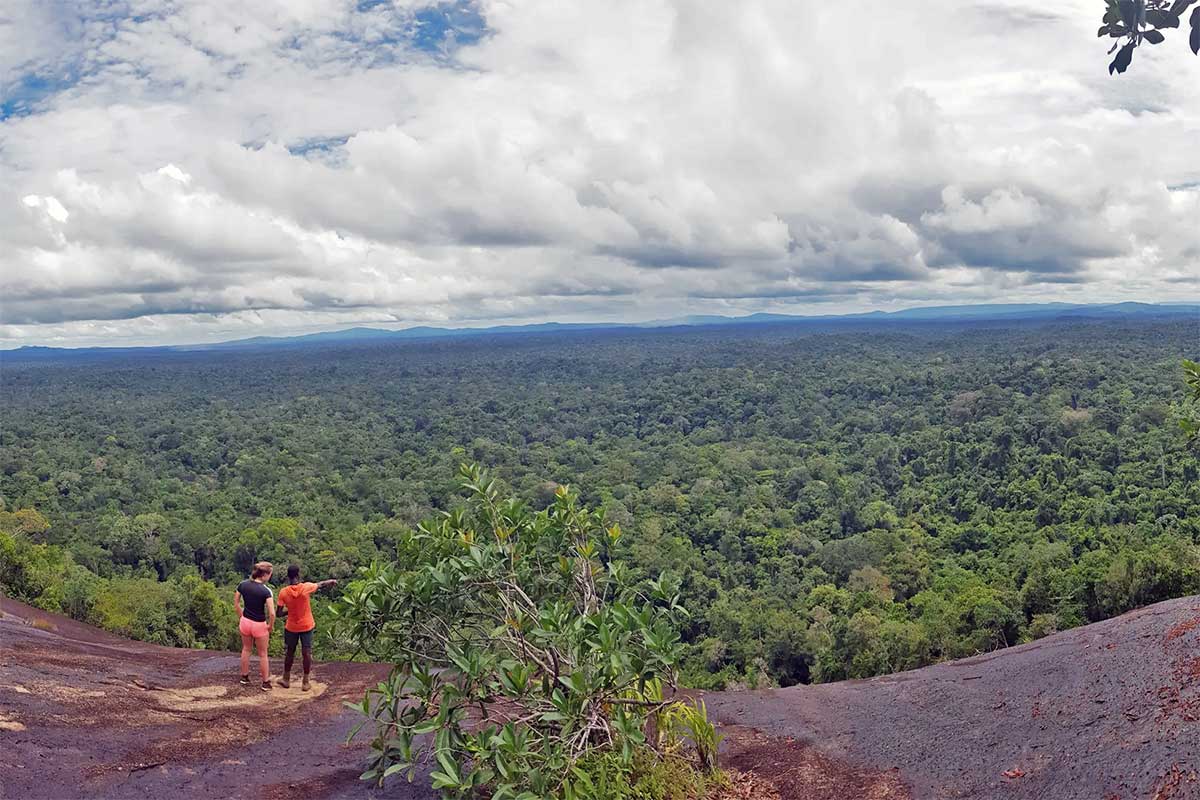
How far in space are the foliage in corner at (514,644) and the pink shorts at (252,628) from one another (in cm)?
237

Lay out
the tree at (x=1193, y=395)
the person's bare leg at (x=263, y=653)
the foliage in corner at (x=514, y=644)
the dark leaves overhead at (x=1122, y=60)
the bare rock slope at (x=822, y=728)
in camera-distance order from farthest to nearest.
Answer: the person's bare leg at (x=263, y=653) < the bare rock slope at (x=822, y=728) < the foliage in corner at (x=514, y=644) < the tree at (x=1193, y=395) < the dark leaves overhead at (x=1122, y=60)

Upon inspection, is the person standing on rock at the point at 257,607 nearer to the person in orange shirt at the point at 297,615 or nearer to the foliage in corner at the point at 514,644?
the person in orange shirt at the point at 297,615

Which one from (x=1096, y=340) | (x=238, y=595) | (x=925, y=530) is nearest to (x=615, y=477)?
(x=925, y=530)

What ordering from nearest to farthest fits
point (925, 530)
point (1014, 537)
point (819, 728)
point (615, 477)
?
point (819, 728) → point (1014, 537) → point (925, 530) → point (615, 477)

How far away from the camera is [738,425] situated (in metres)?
85.0

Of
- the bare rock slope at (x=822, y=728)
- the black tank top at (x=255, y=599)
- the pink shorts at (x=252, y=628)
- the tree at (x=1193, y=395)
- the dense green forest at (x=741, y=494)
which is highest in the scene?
the tree at (x=1193, y=395)

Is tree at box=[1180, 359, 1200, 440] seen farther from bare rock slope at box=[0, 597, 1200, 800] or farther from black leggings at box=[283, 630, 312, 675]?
black leggings at box=[283, 630, 312, 675]

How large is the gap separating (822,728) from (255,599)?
578 centimetres

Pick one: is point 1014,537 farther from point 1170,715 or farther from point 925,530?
point 1170,715

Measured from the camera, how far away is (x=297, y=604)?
863 centimetres

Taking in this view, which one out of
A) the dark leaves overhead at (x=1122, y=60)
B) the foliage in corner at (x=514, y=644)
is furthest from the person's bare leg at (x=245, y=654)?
the dark leaves overhead at (x=1122, y=60)

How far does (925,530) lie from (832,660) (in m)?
20.7

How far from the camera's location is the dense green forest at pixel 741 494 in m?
23.0

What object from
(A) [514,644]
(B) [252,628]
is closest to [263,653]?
(B) [252,628]
